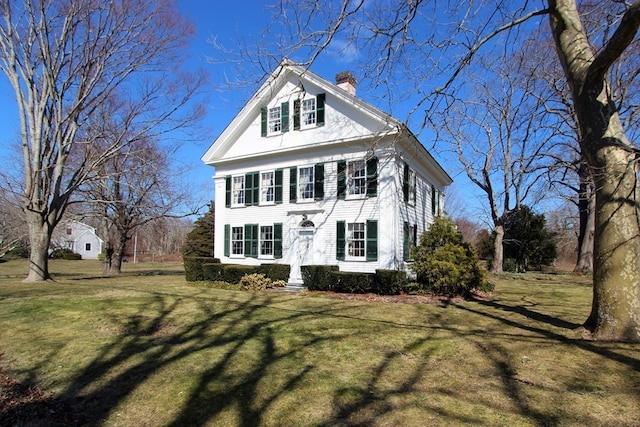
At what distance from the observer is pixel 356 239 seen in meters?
14.7

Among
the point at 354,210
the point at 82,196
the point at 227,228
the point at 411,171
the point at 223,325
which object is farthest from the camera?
the point at 82,196

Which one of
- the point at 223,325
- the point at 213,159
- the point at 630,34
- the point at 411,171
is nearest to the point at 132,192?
the point at 213,159

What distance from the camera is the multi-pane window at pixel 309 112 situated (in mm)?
16156

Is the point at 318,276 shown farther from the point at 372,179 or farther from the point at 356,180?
the point at 372,179

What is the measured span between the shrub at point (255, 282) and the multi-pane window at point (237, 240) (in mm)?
2898

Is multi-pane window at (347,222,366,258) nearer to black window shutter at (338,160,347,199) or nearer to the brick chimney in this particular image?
black window shutter at (338,160,347,199)

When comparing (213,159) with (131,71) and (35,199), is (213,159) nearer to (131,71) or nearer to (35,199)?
(131,71)

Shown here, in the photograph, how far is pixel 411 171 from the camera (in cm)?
1634

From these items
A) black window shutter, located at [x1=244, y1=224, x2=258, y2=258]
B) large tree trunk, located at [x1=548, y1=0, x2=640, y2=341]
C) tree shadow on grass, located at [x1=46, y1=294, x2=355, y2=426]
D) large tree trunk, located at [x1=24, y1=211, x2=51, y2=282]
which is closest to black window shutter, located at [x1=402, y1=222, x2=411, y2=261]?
black window shutter, located at [x1=244, y1=224, x2=258, y2=258]

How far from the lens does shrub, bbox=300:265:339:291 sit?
1384 centimetres

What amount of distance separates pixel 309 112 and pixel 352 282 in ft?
24.2

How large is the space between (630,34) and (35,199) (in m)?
18.3

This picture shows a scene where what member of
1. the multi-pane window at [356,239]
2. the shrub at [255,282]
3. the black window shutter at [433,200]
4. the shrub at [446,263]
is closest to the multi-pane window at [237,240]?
the shrub at [255,282]

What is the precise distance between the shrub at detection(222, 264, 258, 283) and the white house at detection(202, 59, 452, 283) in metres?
1.17
